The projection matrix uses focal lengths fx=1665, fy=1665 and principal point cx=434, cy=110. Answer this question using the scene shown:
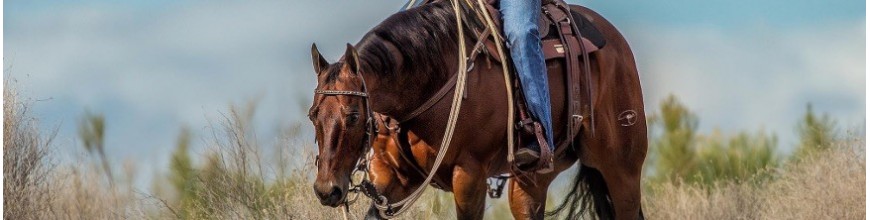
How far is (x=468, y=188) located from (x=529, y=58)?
76 centimetres

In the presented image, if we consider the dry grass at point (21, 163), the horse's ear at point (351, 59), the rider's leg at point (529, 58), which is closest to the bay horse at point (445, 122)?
the horse's ear at point (351, 59)

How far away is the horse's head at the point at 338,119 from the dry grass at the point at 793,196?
248 inches

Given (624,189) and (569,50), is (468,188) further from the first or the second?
(624,189)

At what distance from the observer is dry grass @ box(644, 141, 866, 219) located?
13164 mm

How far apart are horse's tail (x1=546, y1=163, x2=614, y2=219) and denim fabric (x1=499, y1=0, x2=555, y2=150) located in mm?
1376

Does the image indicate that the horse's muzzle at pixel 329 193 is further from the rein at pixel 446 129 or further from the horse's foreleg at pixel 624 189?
the horse's foreleg at pixel 624 189

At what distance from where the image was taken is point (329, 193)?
25.8ft

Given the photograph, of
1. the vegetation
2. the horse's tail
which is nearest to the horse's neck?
the horse's tail

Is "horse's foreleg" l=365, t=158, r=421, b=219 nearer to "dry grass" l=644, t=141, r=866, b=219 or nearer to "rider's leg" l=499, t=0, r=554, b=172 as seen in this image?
"rider's leg" l=499, t=0, r=554, b=172

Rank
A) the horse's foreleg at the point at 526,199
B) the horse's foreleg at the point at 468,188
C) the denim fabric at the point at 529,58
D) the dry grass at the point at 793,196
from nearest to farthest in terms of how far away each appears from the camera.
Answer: the horse's foreleg at the point at 468,188
the denim fabric at the point at 529,58
the horse's foreleg at the point at 526,199
the dry grass at the point at 793,196

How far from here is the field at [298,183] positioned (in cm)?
1072

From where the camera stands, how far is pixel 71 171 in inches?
467

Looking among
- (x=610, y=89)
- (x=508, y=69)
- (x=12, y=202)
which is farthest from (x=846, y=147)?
(x=12, y=202)

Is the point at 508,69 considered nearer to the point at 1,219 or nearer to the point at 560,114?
the point at 560,114
